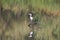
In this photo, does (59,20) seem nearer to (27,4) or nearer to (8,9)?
(27,4)

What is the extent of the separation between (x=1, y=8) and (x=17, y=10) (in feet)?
0.46

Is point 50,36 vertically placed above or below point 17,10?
below

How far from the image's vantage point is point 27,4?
171 cm

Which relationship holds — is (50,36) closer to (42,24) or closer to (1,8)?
(42,24)

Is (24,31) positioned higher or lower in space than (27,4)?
lower

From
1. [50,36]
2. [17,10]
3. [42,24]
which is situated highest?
→ [17,10]

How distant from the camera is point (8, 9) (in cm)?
173

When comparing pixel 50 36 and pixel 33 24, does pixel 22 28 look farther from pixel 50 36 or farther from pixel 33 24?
pixel 50 36

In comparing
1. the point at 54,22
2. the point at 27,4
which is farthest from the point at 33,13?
the point at 54,22

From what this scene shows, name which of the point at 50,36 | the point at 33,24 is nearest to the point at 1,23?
the point at 33,24

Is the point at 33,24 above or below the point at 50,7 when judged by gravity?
below

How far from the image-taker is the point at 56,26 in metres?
1.70

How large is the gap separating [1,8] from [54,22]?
48cm

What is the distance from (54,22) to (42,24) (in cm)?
10
